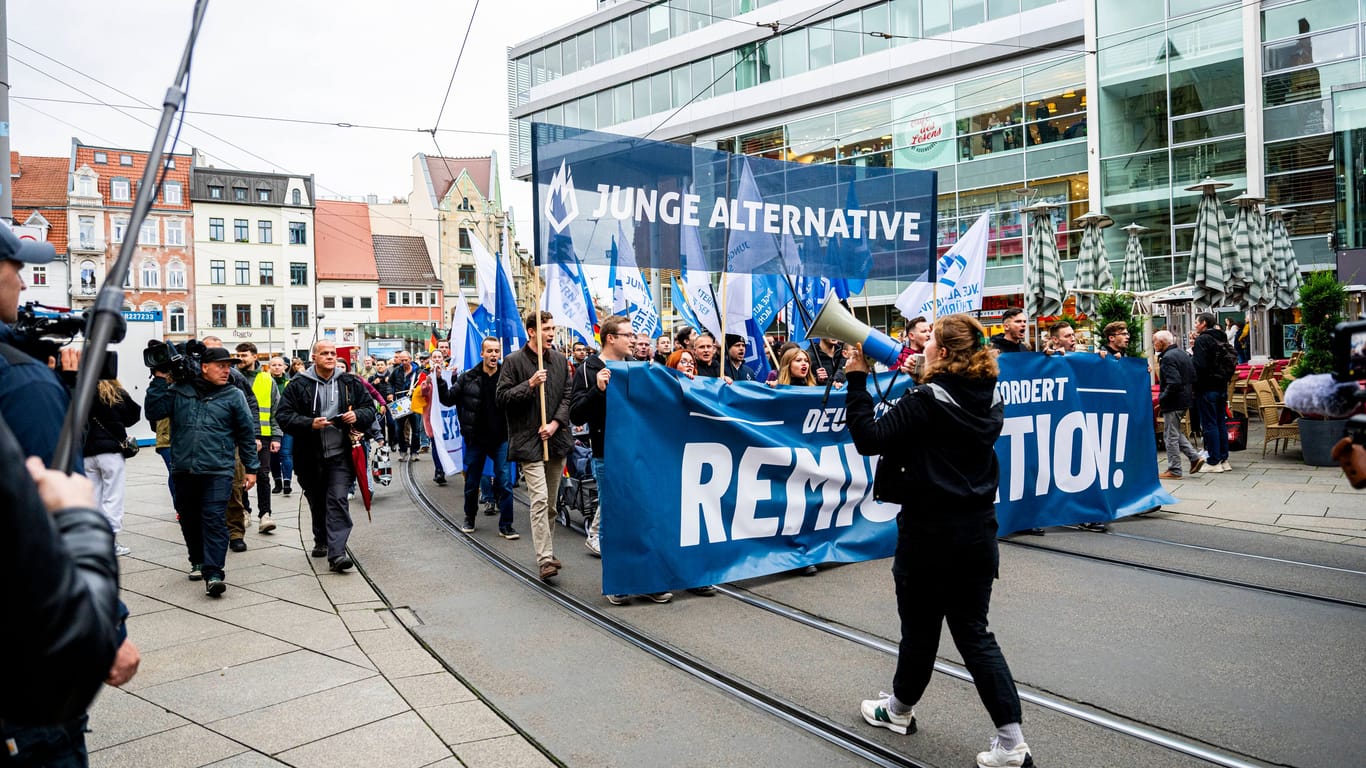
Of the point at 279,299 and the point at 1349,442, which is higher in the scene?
the point at 279,299

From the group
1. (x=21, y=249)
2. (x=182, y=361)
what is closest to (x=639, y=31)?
(x=182, y=361)

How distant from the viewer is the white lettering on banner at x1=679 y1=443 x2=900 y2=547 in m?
6.54

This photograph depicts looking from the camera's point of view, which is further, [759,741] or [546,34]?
[546,34]

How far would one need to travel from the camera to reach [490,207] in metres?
67.2

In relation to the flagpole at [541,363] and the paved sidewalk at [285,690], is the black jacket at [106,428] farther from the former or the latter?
the flagpole at [541,363]

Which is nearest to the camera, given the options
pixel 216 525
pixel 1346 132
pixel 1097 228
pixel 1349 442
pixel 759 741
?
pixel 1349 442

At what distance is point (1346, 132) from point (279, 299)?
62860 millimetres

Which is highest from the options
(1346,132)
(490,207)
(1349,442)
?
(490,207)

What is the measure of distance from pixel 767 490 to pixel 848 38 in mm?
30546

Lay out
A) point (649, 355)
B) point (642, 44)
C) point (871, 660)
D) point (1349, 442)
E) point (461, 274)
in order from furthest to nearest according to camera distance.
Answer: point (461, 274) < point (642, 44) < point (649, 355) < point (871, 660) < point (1349, 442)

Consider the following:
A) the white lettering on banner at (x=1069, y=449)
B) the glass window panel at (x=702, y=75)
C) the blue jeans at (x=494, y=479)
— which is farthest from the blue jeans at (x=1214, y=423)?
the glass window panel at (x=702, y=75)

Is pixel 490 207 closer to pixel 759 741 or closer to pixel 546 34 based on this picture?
pixel 546 34

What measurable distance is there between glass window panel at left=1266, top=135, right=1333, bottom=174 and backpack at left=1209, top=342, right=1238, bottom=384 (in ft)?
55.2

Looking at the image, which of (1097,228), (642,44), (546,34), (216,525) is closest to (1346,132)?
(1097,228)
